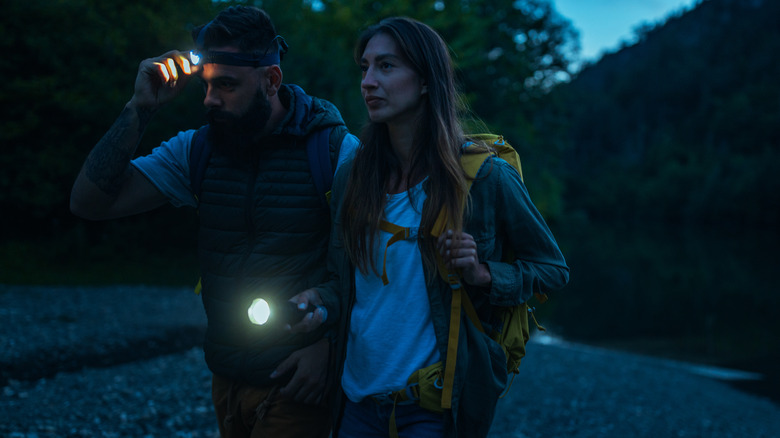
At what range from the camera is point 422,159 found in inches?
95.3

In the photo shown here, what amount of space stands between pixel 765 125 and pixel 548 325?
8425cm

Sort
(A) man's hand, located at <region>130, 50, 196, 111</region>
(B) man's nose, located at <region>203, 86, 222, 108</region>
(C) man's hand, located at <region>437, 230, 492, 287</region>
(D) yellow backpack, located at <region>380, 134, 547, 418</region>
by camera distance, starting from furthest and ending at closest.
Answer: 1. (B) man's nose, located at <region>203, 86, 222, 108</region>
2. (A) man's hand, located at <region>130, 50, 196, 111</region>
3. (D) yellow backpack, located at <region>380, 134, 547, 418</region>
4. (C) man's hand, located at <region>437, 230, 492, 287</region>

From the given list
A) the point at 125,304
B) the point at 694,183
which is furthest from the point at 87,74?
the point at 694,183

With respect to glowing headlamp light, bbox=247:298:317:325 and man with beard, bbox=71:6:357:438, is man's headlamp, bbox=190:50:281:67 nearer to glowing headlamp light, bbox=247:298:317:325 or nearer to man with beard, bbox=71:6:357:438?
man with beard, bbox=71:6:357:438

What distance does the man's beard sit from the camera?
8.49 ft

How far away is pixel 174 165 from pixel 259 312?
0.89m

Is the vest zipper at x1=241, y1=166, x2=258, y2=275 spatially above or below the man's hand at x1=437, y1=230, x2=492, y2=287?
above

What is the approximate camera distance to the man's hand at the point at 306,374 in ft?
8.32

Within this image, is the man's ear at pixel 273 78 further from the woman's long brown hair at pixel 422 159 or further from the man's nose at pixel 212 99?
the woman's long brown hair at pixel 422 159

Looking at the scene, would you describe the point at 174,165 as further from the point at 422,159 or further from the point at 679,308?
the point at 679,308

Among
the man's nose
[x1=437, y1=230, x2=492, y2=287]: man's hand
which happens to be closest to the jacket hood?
the man's nose

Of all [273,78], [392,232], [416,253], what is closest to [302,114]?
[273,78]

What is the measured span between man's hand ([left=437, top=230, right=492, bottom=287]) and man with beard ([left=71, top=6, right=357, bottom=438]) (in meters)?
0.72

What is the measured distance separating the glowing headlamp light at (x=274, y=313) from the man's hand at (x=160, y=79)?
37.5 inches
